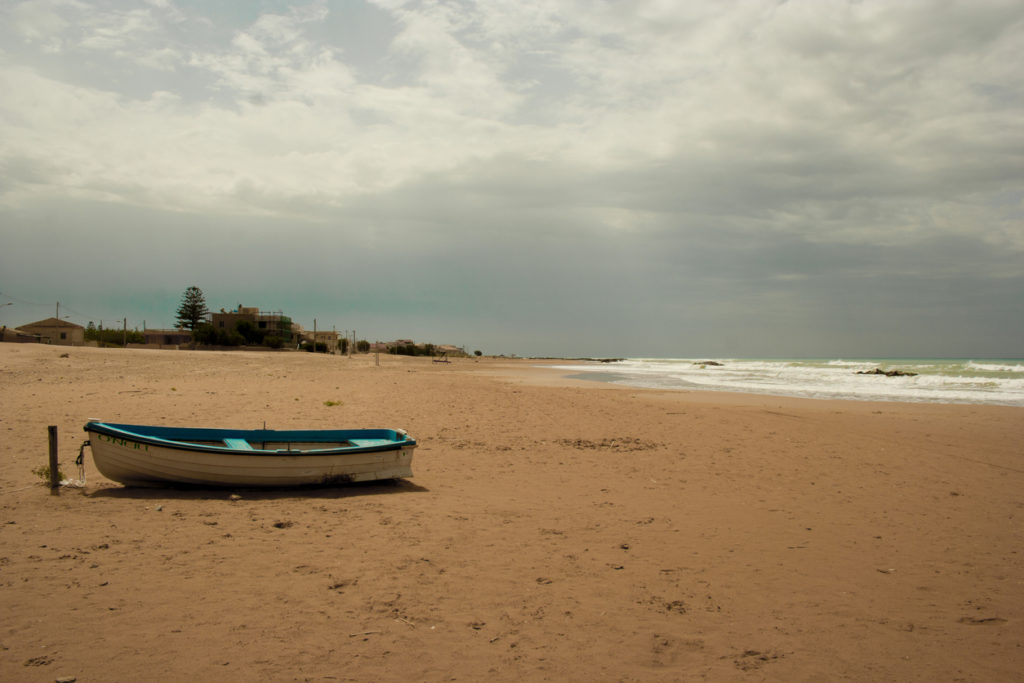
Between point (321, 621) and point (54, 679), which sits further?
point (321, 621)

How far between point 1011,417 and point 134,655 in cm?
2248

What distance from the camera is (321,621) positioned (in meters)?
4.88

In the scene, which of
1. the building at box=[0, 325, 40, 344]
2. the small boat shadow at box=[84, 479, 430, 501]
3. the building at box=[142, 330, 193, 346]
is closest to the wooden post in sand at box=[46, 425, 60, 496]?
the small boat shadow at box=[84, 479, 430, 501]

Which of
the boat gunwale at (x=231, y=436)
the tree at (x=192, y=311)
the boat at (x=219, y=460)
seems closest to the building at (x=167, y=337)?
the tree at (x=192, y=311)

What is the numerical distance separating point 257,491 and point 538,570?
4815 mm

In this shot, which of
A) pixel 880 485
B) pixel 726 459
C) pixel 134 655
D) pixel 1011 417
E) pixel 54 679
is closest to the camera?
pixel 54 679

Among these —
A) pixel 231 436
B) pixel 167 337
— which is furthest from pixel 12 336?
pixel 231 436

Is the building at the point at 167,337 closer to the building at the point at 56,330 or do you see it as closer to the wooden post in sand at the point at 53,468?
the building at the point at 56,330

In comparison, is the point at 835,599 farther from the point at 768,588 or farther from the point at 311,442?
the point at 311,442

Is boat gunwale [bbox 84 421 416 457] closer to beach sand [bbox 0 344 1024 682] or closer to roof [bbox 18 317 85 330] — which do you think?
beach sand [bbox 0 344 1024 682]

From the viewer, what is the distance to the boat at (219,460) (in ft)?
26.7

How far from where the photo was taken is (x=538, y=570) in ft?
20.0

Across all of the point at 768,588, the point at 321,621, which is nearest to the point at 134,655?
the point at 321,621

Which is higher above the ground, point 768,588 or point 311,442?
point 311,442
